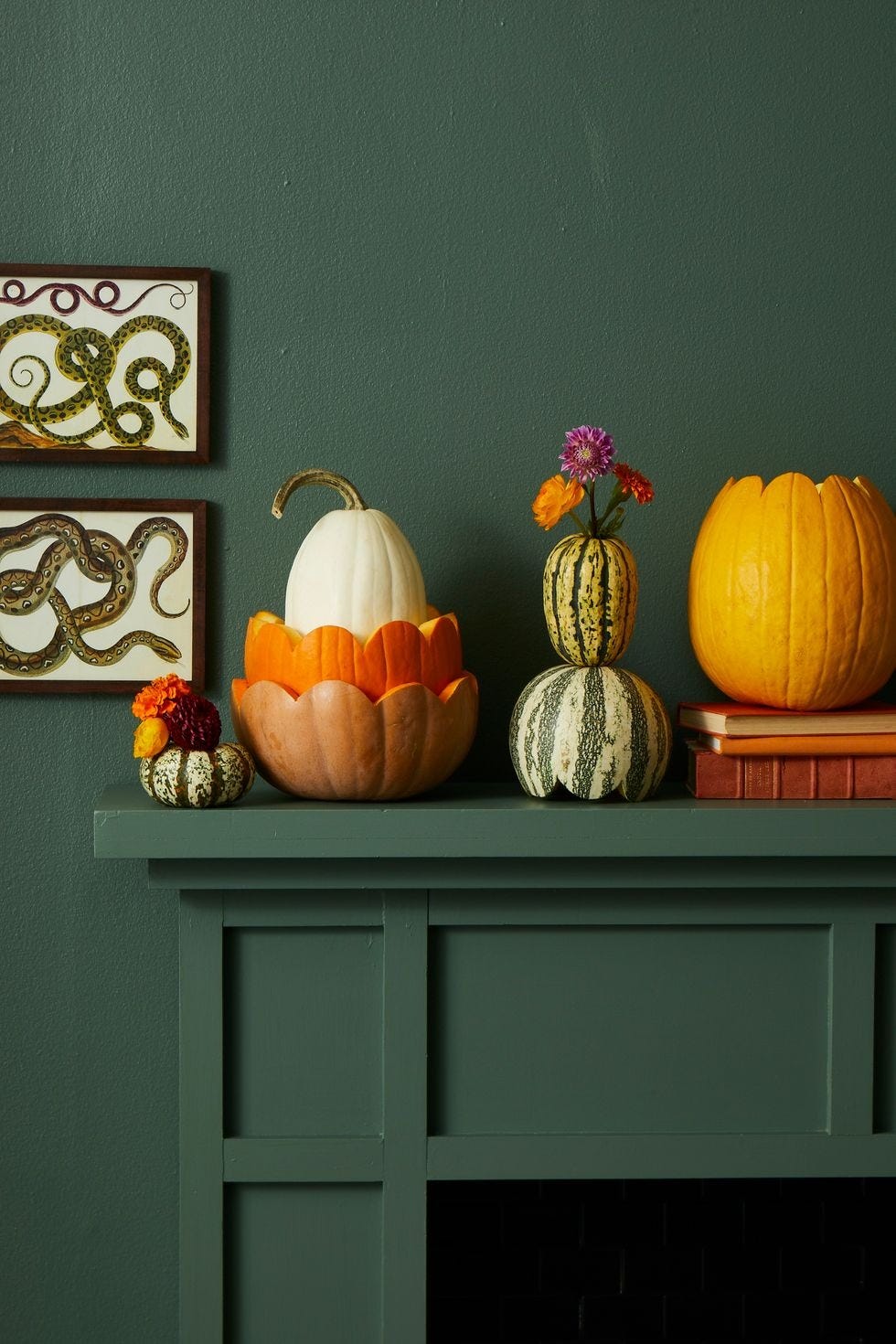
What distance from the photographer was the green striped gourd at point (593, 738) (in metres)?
1.16

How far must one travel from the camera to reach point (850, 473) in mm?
1430

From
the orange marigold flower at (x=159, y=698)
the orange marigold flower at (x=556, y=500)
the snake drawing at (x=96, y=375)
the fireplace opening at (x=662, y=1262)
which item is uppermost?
the snake drawing at (x=96, y=375)

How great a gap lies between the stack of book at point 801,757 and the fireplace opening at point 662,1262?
1.77 feet

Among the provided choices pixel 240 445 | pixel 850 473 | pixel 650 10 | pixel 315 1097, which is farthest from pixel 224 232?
pixel 315 1097

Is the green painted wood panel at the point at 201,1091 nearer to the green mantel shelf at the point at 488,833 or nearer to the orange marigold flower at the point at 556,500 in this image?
the green mantel shelf at the point at 488,833

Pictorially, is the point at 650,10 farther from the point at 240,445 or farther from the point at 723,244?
the point at 240,445

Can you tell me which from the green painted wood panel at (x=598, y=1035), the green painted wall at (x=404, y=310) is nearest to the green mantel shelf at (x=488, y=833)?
the green painted wood panel at (x=598, y=1035)

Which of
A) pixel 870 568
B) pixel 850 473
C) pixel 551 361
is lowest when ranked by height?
pixel 870 568

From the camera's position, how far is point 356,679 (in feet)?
3.80

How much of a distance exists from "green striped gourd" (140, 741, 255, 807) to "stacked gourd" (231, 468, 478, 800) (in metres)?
0.04

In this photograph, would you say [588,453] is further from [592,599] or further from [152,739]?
[152,739]

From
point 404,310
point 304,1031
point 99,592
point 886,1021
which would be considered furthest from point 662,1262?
point 404,310

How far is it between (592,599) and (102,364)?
2.05 feet

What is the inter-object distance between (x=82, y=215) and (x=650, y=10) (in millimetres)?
687
